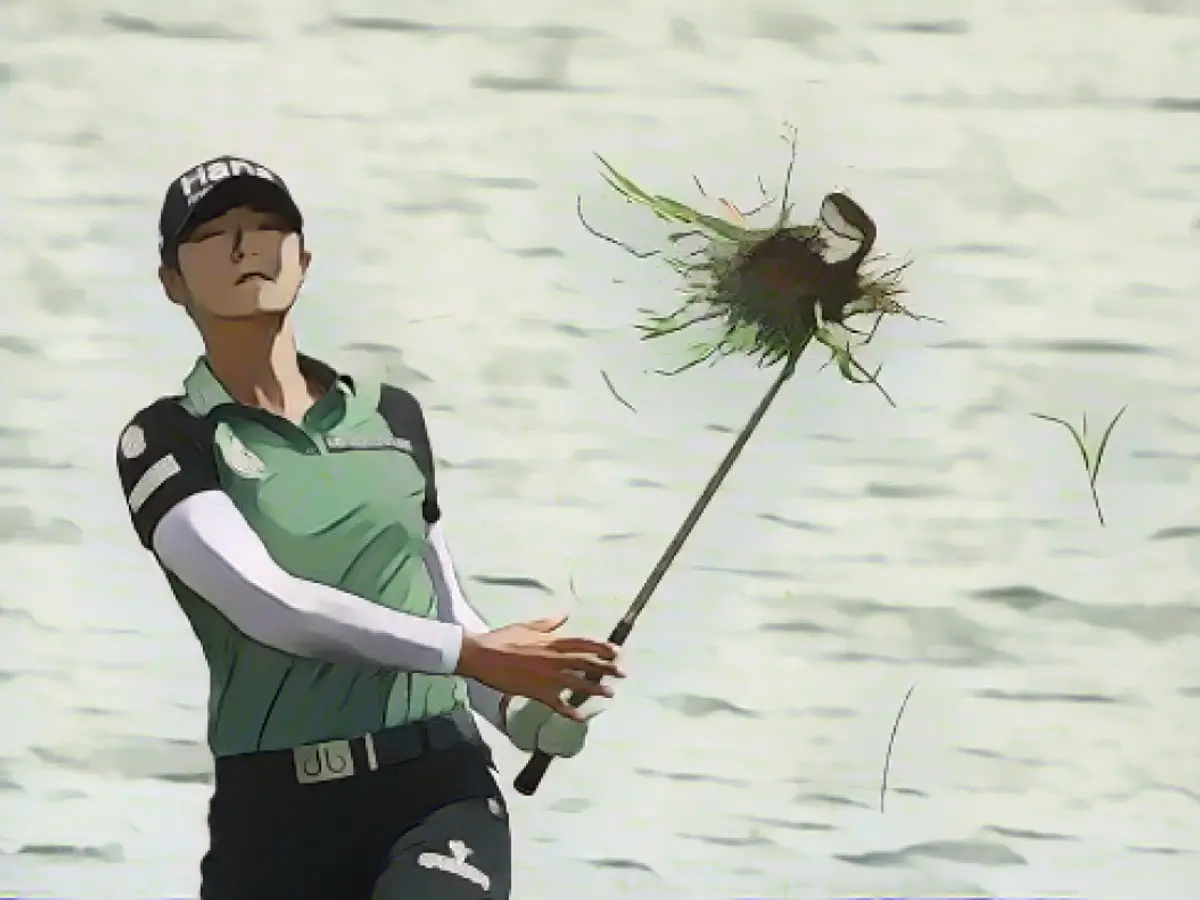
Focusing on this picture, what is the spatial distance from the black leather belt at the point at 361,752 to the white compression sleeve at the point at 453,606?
0.13 metres

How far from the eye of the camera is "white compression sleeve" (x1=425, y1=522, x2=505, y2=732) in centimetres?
208

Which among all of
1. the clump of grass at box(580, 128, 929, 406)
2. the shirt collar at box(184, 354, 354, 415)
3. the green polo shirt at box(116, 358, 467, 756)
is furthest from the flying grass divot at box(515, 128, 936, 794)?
the shirt collar at box(184, 354, 354, 415)

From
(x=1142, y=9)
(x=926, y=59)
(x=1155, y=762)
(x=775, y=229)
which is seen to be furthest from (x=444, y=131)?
(x=1155, y=762)

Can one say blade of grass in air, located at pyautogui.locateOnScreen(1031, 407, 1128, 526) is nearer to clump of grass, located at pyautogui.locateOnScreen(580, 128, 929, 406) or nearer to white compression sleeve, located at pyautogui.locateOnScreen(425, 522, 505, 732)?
clump of grass, located at pyautogui.locateOnScreen(580, 128, 929, 406)

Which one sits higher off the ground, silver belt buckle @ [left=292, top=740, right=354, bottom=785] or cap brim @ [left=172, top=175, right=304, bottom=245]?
cap brim @ [left=172, top=175, right=304, bottom=245]

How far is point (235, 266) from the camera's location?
2.02 metres

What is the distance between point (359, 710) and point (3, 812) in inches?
32.5

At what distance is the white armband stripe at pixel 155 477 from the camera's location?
188 centimetres

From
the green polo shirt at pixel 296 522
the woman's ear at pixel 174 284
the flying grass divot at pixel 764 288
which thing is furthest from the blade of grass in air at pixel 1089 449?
the woman's ear at pixel 174 284

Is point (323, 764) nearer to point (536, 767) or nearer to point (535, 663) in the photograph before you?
point (535, 663)

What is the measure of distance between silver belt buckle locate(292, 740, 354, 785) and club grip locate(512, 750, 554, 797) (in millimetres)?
375

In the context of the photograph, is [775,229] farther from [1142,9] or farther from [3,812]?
[3,812]

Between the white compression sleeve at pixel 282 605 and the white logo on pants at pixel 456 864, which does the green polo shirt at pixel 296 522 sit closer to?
the white compression sleeve at pixel 282 605

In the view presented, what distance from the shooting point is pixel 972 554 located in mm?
2344
